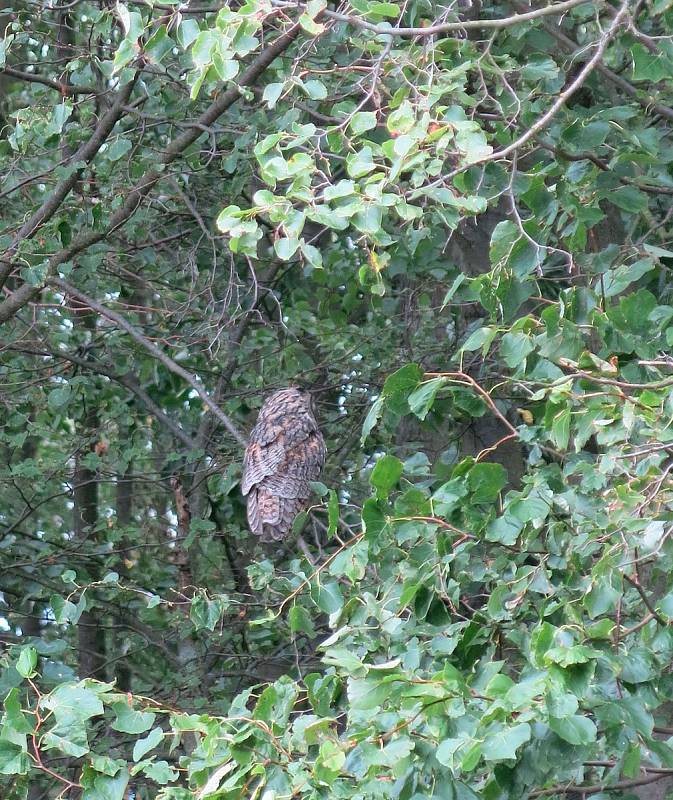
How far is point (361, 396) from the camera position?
5.89 meters

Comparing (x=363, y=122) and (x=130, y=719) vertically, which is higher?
(x=363, y=122)

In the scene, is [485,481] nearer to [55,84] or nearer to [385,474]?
[385,474]

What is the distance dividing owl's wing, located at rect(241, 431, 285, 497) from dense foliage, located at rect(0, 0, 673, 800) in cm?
8

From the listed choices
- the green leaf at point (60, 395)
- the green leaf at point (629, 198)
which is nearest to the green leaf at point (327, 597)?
the green leaf at point (629, 198)

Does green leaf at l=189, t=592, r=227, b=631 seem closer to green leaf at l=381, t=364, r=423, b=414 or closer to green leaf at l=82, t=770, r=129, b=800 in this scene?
green leaf at l=82, t=770, r=129, b=800

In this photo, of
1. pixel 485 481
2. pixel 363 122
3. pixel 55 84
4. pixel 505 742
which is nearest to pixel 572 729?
pixel 505 742

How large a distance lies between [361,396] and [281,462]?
0.57 meters

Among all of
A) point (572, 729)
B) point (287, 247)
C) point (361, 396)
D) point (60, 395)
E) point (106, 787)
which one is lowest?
point (361, 396)

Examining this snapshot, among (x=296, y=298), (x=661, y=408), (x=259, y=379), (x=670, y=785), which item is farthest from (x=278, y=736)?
(x=296, y=298)

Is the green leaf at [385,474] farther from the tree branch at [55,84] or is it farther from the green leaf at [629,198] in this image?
the tree branch at [55,84]

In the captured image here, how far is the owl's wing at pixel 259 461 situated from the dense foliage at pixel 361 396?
0.08m

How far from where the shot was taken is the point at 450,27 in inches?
106

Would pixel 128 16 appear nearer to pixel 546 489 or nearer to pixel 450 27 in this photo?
pixel 450 27

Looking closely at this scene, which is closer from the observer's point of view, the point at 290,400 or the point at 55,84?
the point at 55,84
